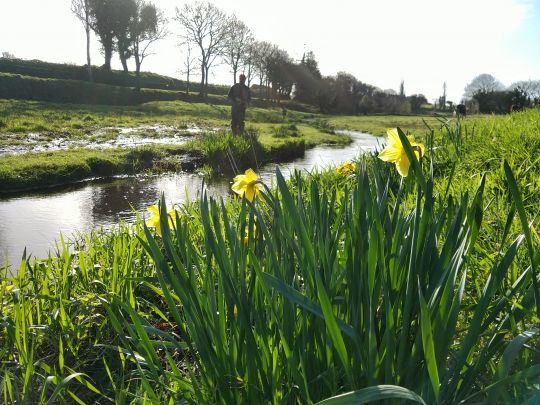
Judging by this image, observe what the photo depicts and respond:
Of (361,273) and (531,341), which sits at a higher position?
(361,273)

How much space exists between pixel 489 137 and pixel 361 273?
4199 mm

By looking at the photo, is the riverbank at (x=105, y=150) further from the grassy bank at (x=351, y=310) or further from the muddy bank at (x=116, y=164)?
the grassy bank at (x=351, y=310)

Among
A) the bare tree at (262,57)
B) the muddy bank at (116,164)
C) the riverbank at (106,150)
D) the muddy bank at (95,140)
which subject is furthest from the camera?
the bare tree at (262,57)

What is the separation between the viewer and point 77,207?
6316 mm

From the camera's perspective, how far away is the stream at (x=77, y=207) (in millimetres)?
4730

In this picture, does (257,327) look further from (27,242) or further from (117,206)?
(117,206)

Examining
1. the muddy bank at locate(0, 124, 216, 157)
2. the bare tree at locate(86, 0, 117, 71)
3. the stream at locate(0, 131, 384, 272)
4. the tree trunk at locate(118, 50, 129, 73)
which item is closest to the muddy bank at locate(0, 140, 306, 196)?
the stream at locate(0, 131, 384, 272)

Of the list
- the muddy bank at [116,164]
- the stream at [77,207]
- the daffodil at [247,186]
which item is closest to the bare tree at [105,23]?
the muddy bank at [116,164]

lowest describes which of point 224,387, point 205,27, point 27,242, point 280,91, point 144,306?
point 27,242

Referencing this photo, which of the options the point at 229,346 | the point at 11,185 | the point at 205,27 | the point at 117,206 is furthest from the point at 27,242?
the point at 205,27

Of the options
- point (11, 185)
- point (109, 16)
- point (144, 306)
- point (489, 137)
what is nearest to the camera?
point (144, 306)

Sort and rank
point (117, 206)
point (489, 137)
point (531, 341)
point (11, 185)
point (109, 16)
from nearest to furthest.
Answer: point (531, 341) < point (489, 137) < point (117, 206) < point (11, 185) < point (109, 16)

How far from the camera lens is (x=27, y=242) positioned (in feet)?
15.4

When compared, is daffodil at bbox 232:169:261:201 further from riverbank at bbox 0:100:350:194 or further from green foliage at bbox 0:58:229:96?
green foliage at bbox 0:58:229:96
